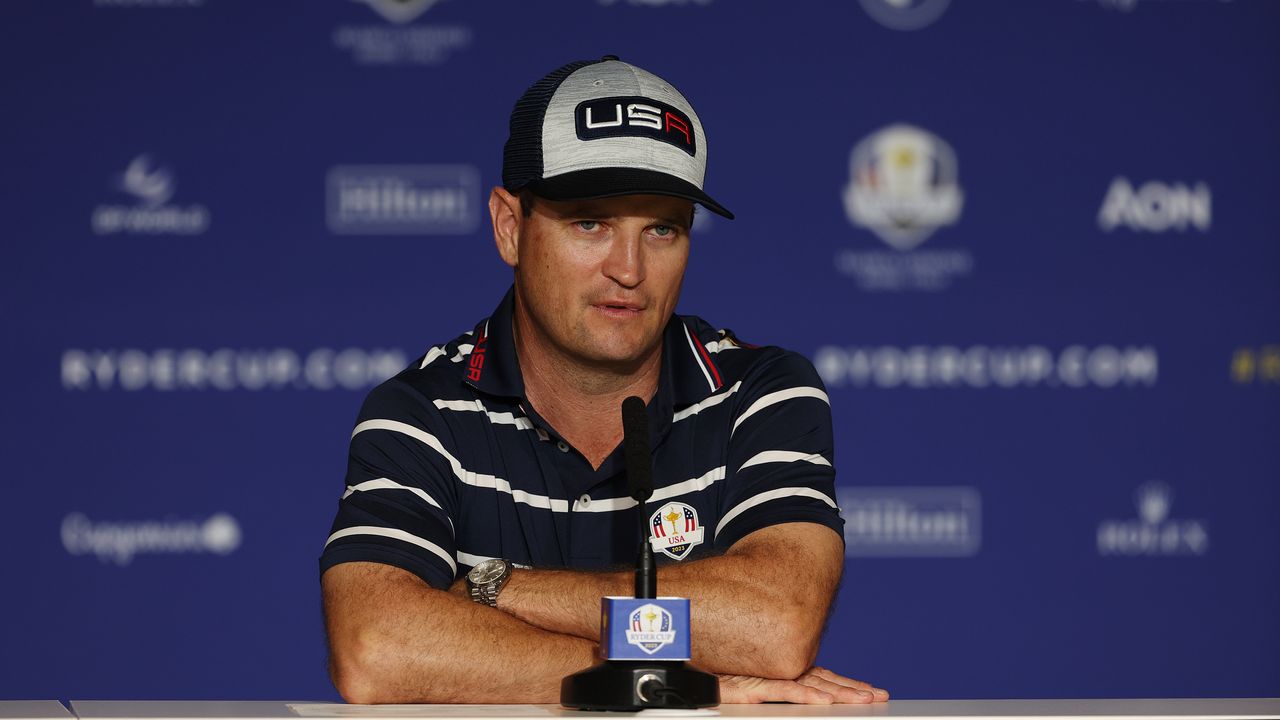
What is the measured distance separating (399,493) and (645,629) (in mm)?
643

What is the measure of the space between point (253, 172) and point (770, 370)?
183cm

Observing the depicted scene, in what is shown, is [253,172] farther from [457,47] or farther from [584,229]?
[584,229]

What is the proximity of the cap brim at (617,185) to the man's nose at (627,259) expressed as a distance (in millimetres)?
90

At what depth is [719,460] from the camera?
6.30 ft

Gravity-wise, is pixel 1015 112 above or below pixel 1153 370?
above

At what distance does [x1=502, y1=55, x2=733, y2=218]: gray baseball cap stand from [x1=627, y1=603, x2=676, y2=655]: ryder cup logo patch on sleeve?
0.66 metres

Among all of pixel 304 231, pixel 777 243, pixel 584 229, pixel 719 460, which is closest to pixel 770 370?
pixel 719 460

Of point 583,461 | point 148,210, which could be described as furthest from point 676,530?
point 148,210

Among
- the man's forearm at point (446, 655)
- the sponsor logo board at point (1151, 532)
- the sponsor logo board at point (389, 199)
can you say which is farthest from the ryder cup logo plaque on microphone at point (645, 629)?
the sponsor logo board at point (1151, 532)

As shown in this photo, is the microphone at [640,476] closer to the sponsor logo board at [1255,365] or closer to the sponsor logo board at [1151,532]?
the sponsor logo board at [1151,532]

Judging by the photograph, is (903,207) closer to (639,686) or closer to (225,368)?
(225,368)

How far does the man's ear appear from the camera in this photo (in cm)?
197

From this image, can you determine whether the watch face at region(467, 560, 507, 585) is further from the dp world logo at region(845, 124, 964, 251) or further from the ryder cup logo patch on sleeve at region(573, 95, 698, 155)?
the dp world logo at region(845, 124, 964, 251)

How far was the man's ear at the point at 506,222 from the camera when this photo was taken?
1973 millimetres
